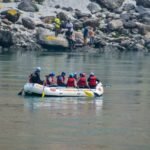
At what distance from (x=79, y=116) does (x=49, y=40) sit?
4991 cm

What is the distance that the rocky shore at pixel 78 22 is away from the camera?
99125mm

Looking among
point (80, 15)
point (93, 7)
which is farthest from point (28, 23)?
point (93, 7)

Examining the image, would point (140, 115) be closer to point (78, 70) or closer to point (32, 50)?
point (78, 70)

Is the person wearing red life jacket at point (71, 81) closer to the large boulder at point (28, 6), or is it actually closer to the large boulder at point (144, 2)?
the large boulder at point (28, 6)

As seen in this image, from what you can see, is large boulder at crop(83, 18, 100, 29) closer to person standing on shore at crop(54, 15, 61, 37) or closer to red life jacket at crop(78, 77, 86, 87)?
person standing on shore at crop(54, 15, 61, 37)

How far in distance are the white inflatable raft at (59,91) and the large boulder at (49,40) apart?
135 ft

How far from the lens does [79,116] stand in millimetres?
48000

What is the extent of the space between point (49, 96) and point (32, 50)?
43.6 meters

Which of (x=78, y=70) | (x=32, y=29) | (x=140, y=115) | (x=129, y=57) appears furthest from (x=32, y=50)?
(x=140, y=115)

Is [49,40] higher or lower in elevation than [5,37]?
lower

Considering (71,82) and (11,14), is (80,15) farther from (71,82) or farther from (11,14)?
(71,82)

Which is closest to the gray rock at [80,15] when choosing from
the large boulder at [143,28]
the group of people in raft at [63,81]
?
the large boulder at [143,28]

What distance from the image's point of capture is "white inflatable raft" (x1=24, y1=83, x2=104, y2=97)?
180 ft

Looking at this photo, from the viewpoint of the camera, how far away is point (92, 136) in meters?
42.1
